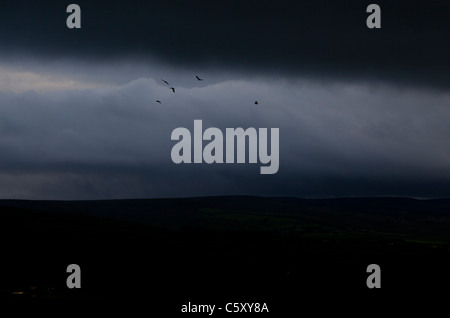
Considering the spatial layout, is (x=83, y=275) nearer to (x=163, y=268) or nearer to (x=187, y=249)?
(x=163, y=268)

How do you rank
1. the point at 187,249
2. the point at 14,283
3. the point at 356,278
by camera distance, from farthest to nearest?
the point at 187,249, the point at 356,278, the point at 14,283

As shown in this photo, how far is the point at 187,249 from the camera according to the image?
165125mm

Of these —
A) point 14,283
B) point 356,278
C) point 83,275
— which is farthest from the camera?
point 356,278

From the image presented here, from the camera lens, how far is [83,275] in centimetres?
11969
